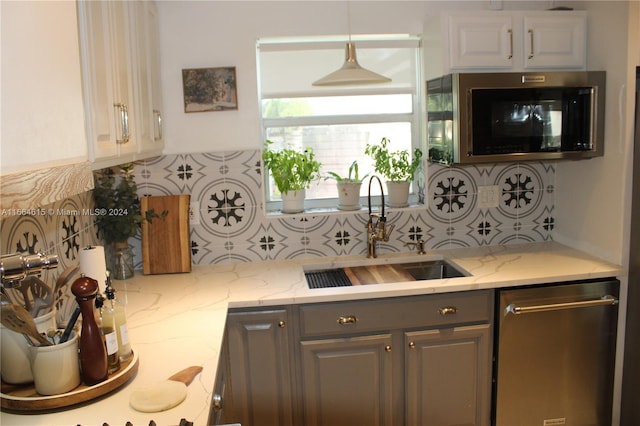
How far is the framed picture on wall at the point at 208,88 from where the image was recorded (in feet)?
8.78

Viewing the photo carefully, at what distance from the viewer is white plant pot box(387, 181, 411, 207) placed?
290 cm

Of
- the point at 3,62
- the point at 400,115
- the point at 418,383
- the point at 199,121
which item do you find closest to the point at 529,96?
the point at 400,115

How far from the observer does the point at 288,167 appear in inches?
110

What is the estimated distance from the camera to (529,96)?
2.47m

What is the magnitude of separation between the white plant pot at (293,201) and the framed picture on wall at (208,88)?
0.55m

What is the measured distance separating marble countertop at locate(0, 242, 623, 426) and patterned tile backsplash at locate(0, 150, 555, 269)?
8 cm

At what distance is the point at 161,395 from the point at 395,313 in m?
1.17

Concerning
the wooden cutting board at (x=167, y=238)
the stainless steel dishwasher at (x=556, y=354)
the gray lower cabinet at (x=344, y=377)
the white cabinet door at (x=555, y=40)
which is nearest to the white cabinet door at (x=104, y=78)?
the wooden cutting board at (x=167, y=238)

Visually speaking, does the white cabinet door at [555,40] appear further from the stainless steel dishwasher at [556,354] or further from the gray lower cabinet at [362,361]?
the gray lower cabinet at [362,361]

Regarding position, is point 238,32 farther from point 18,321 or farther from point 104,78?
point 18,321

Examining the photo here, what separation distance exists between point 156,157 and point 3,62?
171 cm

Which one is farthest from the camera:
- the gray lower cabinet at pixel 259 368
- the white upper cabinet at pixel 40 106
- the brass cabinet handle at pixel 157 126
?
the brass cabinet handle at pixel 157 126

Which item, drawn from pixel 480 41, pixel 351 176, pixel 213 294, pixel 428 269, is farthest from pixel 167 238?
pixel 480 41

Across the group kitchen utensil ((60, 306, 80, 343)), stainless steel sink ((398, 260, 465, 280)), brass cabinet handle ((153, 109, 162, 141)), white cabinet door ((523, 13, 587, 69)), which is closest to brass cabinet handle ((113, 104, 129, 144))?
brass cabinet handle ((153, 109, 162, 141))
